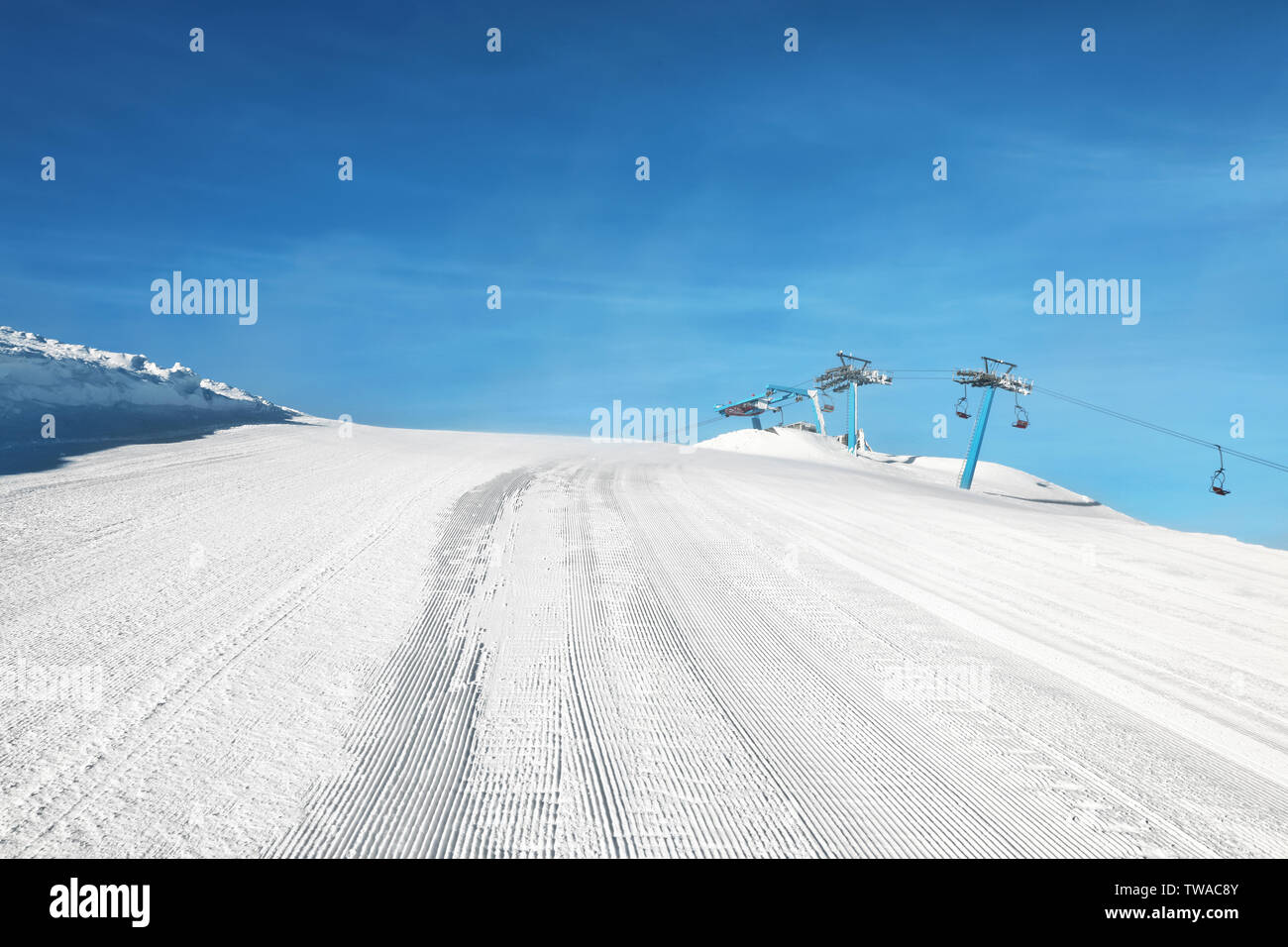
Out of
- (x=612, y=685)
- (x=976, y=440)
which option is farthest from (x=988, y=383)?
(x=612, y=685)

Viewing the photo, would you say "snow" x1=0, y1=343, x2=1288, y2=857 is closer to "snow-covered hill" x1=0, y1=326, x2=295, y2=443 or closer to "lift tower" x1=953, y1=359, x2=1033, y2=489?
"snow-covered hill" x1=0, y1=326, x2=295, y2=443

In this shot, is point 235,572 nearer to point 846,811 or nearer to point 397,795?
point 397,795

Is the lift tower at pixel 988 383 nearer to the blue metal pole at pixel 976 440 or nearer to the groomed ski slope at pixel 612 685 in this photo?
the blue metal pole at pixel 976 440

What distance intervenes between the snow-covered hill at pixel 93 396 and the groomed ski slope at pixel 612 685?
4.40 m

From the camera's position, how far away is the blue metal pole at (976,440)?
30094mm

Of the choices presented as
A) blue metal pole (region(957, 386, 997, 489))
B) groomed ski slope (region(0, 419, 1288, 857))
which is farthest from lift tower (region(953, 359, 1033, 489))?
groomed ski slope (region(0, 419, 1288, 857))

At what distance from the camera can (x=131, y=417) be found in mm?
13227

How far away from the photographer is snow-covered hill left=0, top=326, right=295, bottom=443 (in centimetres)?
1095

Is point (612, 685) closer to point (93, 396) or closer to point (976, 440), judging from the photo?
point (93, 396)

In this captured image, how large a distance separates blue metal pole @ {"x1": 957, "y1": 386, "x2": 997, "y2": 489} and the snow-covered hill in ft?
93.1

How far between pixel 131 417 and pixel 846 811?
1584 cm

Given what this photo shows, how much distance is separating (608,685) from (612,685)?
2 centimetres

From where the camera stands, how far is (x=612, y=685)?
378 cm
